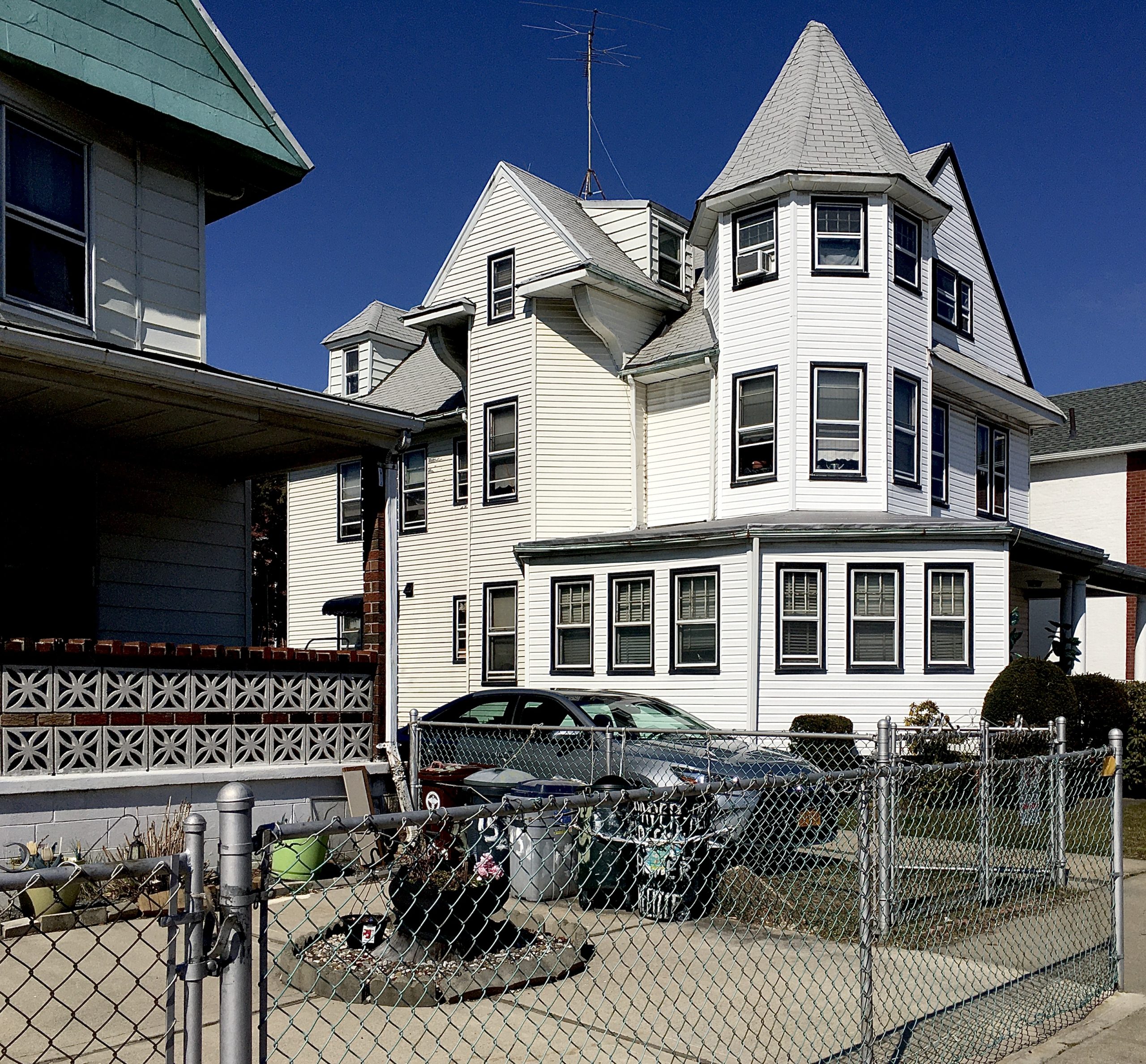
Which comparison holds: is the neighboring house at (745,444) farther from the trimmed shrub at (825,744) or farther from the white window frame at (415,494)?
the trimmed shrub at (825,744)

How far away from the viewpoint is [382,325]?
99.5 feet

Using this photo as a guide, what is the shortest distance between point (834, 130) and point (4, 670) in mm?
17006

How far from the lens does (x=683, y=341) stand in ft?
71.3

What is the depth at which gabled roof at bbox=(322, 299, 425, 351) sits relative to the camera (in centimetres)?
2994

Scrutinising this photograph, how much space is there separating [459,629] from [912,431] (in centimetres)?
967

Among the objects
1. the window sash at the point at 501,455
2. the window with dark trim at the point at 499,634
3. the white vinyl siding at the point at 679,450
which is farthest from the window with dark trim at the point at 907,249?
the window with dark trim at the point at 499,634

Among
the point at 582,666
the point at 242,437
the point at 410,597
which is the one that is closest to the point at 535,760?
the point at 242,437

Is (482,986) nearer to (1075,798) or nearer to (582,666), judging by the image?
(1075,798)

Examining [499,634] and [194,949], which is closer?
[194,949]

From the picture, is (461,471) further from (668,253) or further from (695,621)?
(695,621)

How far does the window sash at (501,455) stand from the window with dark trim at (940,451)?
25.7 ft

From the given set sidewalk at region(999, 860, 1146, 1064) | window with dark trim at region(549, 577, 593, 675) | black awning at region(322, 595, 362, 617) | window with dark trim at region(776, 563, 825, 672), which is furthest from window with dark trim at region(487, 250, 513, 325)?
sidewalk at region(999, 860, 1146, 1064)

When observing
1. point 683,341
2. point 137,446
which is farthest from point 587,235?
point 137,446

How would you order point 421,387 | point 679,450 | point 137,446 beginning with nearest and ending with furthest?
point 137,446, point 679,450, point 421,387
